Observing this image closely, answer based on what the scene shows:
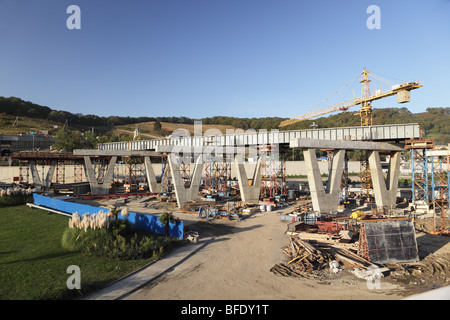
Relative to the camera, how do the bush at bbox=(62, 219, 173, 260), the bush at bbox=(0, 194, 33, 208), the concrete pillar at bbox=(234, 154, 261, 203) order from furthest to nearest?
1. the concrete pillar at bbox=(234, 154, 261, 203)
2. the bush at bbox=(0, 194, 33, 208)
3. the bush at bbox=(62, 219, 173, 260)

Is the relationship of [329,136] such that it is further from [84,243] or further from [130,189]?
[130,189]

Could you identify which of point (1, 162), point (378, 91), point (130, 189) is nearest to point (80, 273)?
point (130, 189)

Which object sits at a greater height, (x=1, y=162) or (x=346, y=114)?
(x=346, y=114)

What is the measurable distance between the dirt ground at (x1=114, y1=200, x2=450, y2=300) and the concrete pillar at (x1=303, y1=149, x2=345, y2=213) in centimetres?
842

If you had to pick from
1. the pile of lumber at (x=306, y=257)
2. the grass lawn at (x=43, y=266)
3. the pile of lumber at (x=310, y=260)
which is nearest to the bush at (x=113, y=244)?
the grass lawn at (x=43, y=266)

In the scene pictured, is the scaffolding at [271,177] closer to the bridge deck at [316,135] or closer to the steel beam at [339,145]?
the bridge deck at [316,135]

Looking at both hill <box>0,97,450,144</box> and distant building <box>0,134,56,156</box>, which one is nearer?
distant building <box>0,134,56,156</box>

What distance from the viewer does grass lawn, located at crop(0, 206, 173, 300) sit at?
34.4 feet

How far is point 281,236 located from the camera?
19.9 m

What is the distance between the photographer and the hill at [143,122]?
113 metres

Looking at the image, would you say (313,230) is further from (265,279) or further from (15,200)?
(15,200)

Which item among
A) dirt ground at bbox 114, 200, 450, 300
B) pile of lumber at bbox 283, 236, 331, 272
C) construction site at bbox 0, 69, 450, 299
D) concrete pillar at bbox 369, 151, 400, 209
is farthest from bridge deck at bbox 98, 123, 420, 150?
pile of lumber at bbox 283, 236, 331, 272

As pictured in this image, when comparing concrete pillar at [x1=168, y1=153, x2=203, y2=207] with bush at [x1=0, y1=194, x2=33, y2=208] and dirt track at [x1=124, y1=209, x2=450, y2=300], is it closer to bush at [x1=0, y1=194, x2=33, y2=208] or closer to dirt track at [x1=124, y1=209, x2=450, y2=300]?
dirt track at [x1=124, y1=209, x2=450, y2=300]
